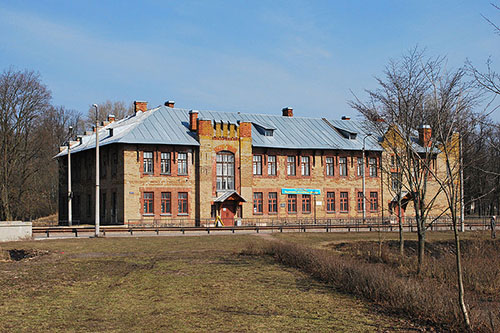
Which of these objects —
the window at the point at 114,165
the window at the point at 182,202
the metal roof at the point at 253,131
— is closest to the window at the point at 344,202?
the metal roof at the point at 253,131

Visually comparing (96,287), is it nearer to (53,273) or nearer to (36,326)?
(53,273)

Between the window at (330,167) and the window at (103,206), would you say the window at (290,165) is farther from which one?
the window at (103,206)

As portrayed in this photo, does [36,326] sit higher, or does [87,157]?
[87,157]

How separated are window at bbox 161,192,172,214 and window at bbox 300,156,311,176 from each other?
554 inches

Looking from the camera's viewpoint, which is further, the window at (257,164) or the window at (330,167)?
the window at (330,167)

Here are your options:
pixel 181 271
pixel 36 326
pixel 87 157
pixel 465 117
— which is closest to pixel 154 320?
pixel 36 326

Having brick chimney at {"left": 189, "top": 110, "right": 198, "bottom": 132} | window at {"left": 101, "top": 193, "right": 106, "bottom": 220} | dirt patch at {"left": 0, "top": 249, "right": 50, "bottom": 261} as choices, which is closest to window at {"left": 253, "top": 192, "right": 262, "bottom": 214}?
brick chimney at {"left": 189, "top": 110, "right": 198, "bottom": 132}

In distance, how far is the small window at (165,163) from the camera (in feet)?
166

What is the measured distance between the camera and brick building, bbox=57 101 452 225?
164ft

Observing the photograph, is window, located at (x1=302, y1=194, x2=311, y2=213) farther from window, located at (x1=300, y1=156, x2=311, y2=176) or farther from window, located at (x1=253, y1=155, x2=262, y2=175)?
window, located at (x1=253, y1=155, x2=262, y2=175)

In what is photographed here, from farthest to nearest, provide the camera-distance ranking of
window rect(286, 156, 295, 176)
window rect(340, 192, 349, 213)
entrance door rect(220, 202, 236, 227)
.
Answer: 1. window rect(340, 192, 349, 213)
2. window rect(286, 156, 295, 176)
3. entrance door rect(220, 202, 236, 227)

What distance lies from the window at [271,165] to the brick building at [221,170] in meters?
0.10

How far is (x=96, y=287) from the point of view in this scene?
15.5 metres

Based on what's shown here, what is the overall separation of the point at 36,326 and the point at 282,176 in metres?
45.7
